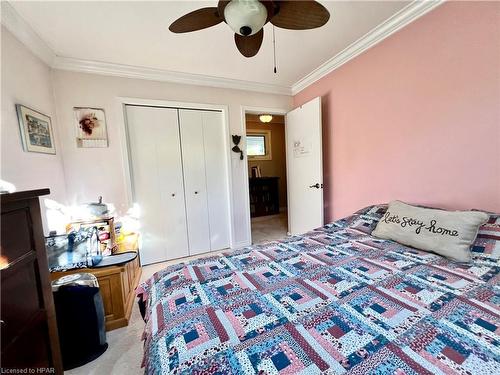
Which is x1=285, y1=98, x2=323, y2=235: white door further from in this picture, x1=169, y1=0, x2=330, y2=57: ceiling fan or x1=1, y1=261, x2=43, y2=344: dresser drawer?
x1=1, y1=261, x2=43, y2=344: dresser drawer

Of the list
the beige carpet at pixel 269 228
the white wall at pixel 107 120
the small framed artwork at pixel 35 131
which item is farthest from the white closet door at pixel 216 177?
the small framed artwork at pixel 35 131

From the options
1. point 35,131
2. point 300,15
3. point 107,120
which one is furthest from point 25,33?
point 300,15

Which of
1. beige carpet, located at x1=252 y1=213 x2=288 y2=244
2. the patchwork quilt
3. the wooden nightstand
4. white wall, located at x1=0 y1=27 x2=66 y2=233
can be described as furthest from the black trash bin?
beige carpet, located at x1=252 y1=213 x2=288 y2=244

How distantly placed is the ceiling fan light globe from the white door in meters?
1.69

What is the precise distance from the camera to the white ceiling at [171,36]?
1.55 m

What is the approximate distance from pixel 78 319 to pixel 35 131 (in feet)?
5.09

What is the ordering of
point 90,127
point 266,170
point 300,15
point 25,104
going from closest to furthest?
point 300,15, point 25,104, point 90,127, point 266,170

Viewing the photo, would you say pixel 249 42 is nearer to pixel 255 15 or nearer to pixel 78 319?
pixel 255 15

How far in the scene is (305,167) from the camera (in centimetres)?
294

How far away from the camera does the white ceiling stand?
5.09ft

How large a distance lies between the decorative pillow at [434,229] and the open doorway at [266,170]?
2926 mm

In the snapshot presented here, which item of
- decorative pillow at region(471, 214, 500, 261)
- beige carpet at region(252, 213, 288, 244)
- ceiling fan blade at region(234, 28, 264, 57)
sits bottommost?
beige carpet at region(252, 213, 288, 244)

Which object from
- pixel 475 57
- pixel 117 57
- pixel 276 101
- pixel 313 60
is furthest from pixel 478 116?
pixel 117 57

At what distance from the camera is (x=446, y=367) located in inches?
23.9
